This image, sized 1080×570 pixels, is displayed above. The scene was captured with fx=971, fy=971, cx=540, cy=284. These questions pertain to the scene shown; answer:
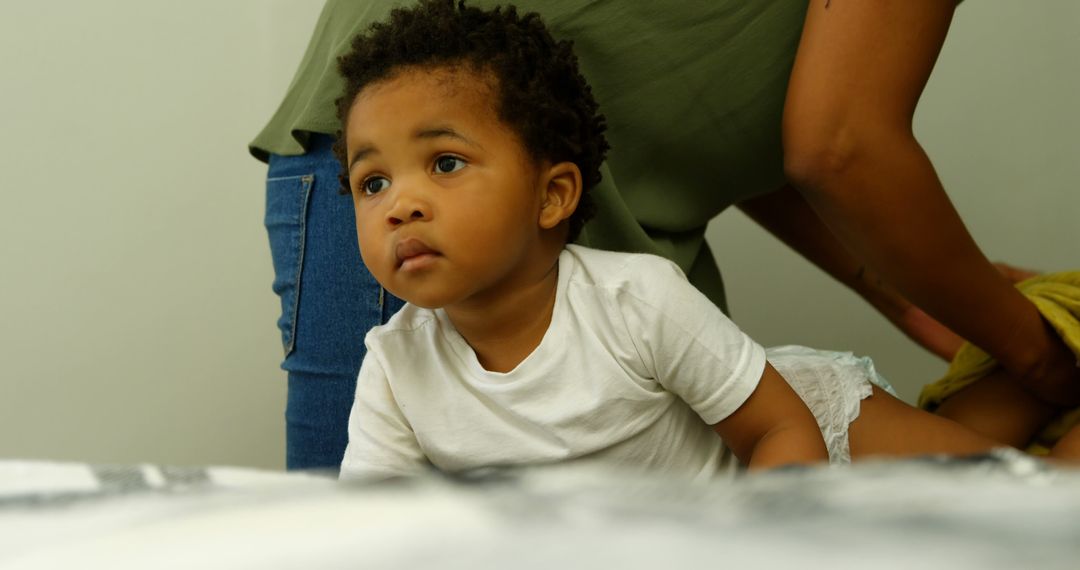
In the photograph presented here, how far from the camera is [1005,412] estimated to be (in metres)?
1.00

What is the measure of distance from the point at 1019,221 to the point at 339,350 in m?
1.18

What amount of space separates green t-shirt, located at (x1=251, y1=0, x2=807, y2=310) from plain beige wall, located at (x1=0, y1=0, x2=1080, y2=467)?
66cm

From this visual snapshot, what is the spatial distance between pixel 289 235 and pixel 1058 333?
0.76 metres

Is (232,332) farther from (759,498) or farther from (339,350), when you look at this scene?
(759,498)

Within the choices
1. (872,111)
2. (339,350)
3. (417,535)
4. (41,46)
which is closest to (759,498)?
(417,535)

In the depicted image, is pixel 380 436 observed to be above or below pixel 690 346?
below

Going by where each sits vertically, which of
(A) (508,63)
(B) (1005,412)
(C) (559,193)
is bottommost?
(B) (1005,412)

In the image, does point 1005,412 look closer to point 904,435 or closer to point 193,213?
point 904,435

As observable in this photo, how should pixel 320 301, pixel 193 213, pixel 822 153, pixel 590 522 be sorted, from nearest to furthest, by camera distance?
pixel 590 522 → pixel 822 153 → pixel 320 301 → pixel 193 213

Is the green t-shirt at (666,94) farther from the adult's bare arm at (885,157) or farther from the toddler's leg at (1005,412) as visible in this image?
the toddler's leg at (1005,412)

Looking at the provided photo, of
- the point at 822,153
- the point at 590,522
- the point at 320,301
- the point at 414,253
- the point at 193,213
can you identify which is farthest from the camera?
the point at 193,213

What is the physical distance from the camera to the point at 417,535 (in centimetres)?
32

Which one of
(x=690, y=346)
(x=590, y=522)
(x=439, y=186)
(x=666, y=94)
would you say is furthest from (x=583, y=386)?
(x=590, y=522)

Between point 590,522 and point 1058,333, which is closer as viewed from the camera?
point 590,522
